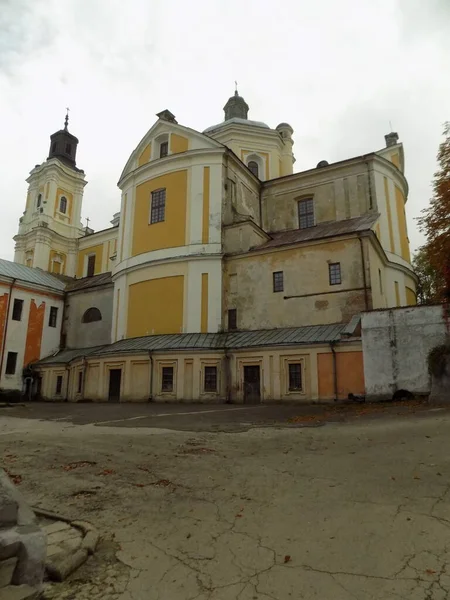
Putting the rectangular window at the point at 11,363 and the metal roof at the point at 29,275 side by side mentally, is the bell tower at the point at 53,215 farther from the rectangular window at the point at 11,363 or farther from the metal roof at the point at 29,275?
the rectangular window at the point at 11,363

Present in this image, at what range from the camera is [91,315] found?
108 feet

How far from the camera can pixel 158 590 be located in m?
3.12

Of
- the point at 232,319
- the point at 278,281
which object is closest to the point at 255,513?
the point at 278,281

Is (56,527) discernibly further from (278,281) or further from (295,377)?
(278,281)

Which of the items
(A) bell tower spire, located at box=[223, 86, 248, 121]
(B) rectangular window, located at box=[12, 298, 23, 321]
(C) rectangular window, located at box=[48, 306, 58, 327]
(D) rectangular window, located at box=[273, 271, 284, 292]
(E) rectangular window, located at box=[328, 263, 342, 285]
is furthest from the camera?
(A) bell tower spire, located at box=[223, 86, 248, 121]

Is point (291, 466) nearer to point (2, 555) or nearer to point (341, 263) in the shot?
point (2, 555)

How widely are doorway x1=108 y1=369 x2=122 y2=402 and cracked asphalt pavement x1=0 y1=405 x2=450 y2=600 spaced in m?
14.7

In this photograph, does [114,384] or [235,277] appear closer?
[114,384]

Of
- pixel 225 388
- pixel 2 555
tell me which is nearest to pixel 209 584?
pixel 2 555

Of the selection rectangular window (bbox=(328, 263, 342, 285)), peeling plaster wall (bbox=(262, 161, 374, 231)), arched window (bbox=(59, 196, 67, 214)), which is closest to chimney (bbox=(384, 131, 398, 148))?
peeling plaster wall (bbox=(262, 161, 374, 231))

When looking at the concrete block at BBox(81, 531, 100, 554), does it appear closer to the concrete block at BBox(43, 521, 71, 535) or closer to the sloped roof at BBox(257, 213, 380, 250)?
the concrete block at BBox(43, 521, 71, 535)

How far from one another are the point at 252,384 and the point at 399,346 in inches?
291

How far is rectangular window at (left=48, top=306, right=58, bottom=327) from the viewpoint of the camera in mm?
33025

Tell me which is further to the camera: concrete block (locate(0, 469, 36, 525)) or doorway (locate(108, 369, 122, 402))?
doorway (locate(108, 369, 122, 402))
